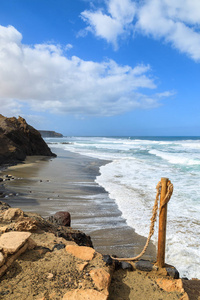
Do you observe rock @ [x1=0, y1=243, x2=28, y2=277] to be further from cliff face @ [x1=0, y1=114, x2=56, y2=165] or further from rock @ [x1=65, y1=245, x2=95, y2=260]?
cliff face @ [x1=0, y1=114, x2=56, y2=165]

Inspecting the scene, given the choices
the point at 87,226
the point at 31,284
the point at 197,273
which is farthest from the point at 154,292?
the point at 87,226

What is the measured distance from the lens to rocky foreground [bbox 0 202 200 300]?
2.64 m

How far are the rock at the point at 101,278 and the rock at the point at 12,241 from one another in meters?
1.16

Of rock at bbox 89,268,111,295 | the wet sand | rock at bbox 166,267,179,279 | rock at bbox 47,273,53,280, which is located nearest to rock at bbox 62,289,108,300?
rock at bbox 89,268,111,295

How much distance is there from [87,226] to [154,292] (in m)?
2.84

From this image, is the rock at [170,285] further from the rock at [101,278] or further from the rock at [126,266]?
the rock at [101,278]

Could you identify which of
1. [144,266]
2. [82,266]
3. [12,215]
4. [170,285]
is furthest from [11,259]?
[170,285]

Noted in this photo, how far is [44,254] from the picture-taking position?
336cm

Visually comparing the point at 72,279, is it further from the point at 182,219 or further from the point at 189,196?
the point at 189,196

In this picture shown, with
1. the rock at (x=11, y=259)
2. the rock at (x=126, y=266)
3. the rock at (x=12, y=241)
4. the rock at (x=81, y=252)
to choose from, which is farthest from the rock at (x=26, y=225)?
the rock at (x=126, y=266)

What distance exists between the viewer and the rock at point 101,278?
2750 mm

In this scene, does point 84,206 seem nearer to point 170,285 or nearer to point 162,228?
point 162,228

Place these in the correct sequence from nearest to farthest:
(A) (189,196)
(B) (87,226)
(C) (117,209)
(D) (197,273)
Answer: (D) (197,273)
(B) (87,226)
(C) (117,209)
(A) (189,196)

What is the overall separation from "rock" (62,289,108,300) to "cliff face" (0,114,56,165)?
46.2 feet
